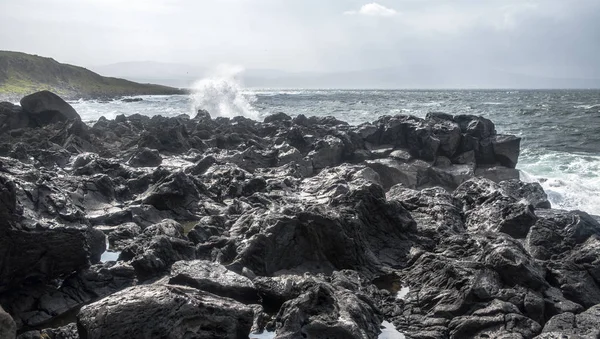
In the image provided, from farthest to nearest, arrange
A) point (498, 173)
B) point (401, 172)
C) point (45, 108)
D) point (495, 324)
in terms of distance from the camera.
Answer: point (45, 108)
point (498, 173)
point (401, 172)
point (495, 324)

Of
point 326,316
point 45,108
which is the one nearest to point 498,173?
point 326,316

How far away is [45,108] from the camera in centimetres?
4181

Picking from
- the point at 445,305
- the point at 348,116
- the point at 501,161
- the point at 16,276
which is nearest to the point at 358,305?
the point at 445,305

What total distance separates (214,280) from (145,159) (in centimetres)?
1885

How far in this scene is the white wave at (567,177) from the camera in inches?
1024

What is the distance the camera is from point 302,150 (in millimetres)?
31969

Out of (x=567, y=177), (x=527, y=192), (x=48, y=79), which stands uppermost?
(x=48, y=79)

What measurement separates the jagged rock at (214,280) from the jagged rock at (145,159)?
57.7ft

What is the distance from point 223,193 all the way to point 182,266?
10824 mm

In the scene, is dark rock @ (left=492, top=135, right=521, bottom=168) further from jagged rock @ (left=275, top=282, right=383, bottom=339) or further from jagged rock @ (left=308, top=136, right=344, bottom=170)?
jagged rock @ (left=275, top=282, right=383, bottom=339)

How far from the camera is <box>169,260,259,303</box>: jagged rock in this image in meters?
10.4

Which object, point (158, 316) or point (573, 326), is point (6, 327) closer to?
point (158, 316)

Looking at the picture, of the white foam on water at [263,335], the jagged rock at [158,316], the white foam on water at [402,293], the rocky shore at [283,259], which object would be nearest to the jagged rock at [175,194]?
the rocky shore at [283,259]

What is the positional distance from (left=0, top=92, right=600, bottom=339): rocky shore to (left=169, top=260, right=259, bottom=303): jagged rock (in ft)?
0.12
